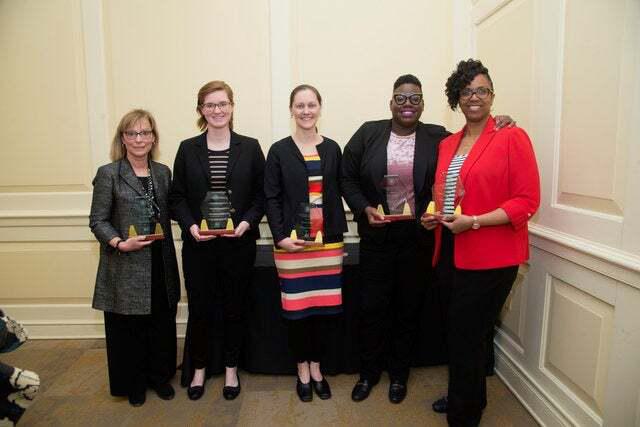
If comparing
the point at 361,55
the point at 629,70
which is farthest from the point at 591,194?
the point at 361,55

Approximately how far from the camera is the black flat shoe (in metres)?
2.62

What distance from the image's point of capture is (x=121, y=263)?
2.41 m

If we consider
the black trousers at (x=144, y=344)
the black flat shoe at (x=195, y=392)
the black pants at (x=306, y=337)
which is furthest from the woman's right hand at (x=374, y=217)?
the black flat shoe at (x=195, y=392)

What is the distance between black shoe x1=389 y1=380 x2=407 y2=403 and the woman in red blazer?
435 millimetres

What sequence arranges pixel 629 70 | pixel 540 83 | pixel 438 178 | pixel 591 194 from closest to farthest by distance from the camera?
pixel 629 70 < pixel 591 194 < pixel 438 178 < pixel 540 83

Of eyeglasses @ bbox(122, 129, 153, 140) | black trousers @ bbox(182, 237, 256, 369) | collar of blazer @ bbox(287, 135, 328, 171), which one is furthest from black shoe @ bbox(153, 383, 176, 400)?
collar of blazer @ bbox(287, 135, 328, 171)

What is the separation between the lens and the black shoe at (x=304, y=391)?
2.57 meters

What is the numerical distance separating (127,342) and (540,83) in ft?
8.83

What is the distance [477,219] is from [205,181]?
1.40 meters

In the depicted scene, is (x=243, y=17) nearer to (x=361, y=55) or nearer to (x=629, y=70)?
(x=361, y=55)

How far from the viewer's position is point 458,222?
1935mm

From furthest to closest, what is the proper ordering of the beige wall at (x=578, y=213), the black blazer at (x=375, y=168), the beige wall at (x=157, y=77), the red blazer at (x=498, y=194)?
1. the beige wall at (x=157, y=77)
2. the black blazer at (x=375, y=168)
3. the red blazer at (x=498, y=194)
4. the beige wall at (x=578, y=213)

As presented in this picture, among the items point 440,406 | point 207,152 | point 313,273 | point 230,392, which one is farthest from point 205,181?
point 440,406

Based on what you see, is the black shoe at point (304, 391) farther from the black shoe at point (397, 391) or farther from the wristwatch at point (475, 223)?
the wristwatch at point (475, 223)
